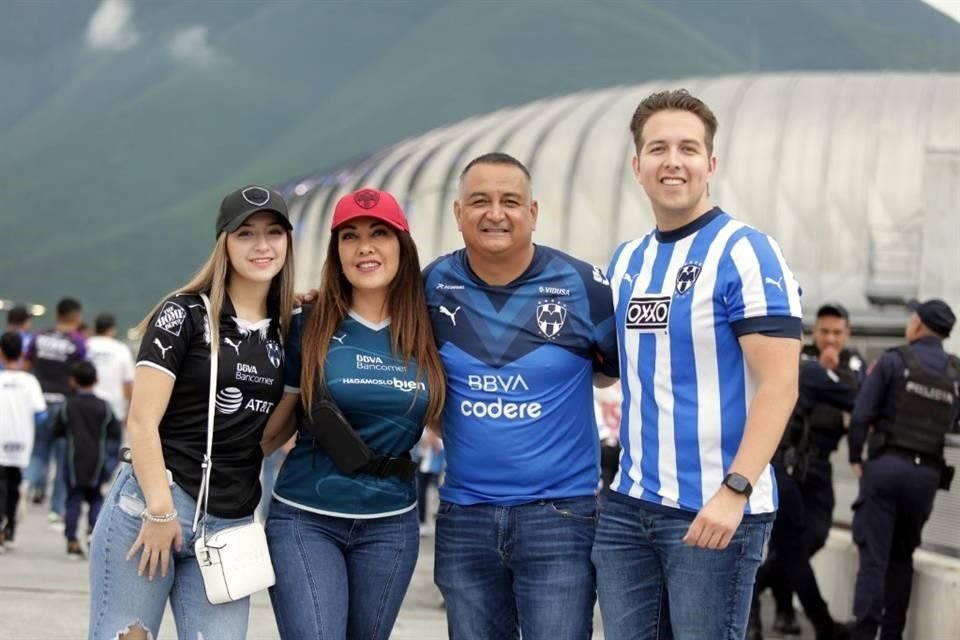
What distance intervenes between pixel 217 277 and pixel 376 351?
1.73 feet

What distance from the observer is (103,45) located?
158m

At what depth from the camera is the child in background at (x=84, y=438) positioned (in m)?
10.8

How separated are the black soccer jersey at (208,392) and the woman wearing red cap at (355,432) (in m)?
0.15

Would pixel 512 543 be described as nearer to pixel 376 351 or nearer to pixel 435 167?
pixel 376 351

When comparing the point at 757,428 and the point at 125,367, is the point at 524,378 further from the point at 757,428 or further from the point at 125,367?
the point at 125,367

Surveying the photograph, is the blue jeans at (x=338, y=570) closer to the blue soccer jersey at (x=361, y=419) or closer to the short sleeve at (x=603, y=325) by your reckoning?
the blue soccer jersey at (x=361, y=419)

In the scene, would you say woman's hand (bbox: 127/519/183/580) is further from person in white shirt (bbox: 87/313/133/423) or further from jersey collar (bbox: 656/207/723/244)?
person in white shirt (bbox: 87/313/133/423)

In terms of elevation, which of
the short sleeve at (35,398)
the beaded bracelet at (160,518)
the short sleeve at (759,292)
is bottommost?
the short sleeve at (35,398)

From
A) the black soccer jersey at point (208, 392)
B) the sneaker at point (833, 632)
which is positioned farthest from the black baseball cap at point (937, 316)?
the black soccer jersey at point (208, 392)

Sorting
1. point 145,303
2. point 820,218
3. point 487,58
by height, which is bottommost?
point 145,303

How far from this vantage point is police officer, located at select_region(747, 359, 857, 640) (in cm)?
820

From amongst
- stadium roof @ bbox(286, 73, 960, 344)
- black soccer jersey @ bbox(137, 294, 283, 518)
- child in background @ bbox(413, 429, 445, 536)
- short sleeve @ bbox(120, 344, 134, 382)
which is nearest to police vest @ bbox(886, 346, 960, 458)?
black soccer jersey @ bbox(137, 294, 283, 518)

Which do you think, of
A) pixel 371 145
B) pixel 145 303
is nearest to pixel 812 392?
pixel 145 303

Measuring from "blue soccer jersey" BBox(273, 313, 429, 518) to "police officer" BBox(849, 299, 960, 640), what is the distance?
12.7ft
